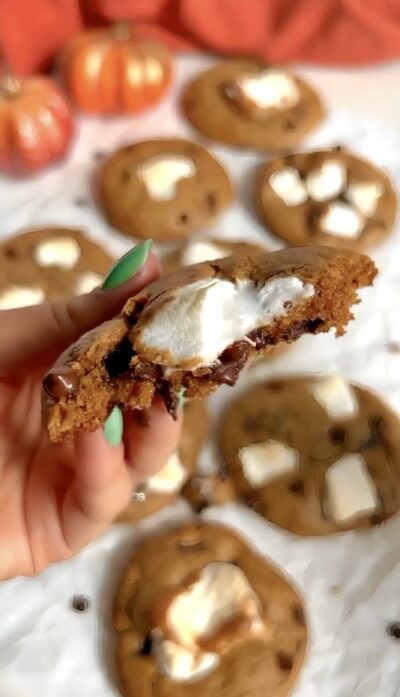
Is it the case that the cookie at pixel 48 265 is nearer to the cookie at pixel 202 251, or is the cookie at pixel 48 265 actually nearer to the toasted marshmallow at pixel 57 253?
the toasted marshmallow at pixel 57 253

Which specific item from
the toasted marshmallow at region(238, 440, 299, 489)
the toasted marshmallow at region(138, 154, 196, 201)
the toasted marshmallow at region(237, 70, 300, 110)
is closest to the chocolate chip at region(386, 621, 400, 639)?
the toasted marshmallow at region(238, 440, 299, 489)

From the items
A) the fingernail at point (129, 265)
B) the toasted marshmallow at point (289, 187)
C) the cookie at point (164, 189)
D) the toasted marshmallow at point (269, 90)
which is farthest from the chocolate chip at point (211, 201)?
the fingernail at point (129, 265)

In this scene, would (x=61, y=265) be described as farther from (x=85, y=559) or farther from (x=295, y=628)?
(x=295, y=628)

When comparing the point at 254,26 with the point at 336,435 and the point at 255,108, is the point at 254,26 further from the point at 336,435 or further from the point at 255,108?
the point at 336,435

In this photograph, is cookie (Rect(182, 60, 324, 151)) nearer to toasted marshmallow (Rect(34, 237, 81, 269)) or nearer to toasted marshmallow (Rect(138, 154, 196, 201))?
toasted marshmallow (Rect(138, 154, 196, 201))

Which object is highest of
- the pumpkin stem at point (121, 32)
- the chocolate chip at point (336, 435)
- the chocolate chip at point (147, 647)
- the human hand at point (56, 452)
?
the pumpkin stem at point (121, 32)

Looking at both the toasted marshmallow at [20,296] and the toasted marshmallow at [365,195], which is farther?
the toasted marshmallow at [365,195]

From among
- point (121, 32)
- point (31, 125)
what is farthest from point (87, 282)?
point (121, 32)

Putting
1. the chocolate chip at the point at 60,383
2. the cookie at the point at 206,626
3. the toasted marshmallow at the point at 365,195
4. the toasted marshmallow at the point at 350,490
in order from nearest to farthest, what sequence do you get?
1. the chocolate chip at the point at 60,383
2. the cookie at the point at 206,626
3. the toasted marshmallow at the point at 350,490
4. the toasted marshmallow at the point at 365,195

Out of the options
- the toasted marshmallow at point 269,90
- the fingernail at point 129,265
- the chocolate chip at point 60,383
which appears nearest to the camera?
the chocolate chip at point 60,383
